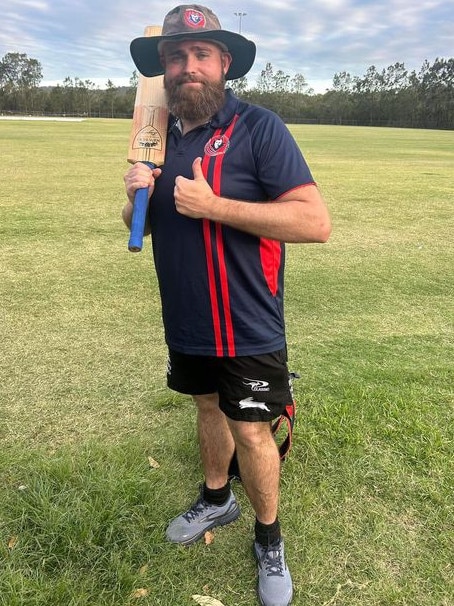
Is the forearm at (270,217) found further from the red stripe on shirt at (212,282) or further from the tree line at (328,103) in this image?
the tree line at (328,103)

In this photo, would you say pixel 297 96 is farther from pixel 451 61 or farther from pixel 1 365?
pixel 1 365

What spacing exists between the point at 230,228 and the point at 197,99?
54 cm

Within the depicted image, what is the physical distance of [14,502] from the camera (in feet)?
9.00

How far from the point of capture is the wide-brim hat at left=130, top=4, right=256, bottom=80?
2.20 m

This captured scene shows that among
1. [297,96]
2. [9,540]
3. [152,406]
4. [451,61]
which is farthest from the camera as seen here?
[297,96]

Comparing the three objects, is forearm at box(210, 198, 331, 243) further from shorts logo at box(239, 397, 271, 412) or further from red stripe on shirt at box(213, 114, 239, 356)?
shorts logo at box(239, 397, 271, 412)

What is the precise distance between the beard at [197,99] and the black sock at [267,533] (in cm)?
182

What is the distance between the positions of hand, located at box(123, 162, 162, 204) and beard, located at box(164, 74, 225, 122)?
259 mm

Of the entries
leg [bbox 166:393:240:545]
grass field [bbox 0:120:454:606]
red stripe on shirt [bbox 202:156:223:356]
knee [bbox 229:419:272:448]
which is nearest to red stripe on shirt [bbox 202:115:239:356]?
red stripe on shirt [bbox 202:156:223:356]

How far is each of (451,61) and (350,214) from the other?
10186 cm

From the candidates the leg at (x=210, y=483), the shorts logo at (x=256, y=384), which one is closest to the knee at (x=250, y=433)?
the shorts logo at (x=256, y=384)

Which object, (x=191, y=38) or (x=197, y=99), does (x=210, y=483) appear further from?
(x=191, y=38)

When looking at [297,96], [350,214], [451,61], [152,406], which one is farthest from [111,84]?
[152,406]

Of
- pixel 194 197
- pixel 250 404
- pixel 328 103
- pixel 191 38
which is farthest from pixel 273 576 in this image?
pixel 328 103
